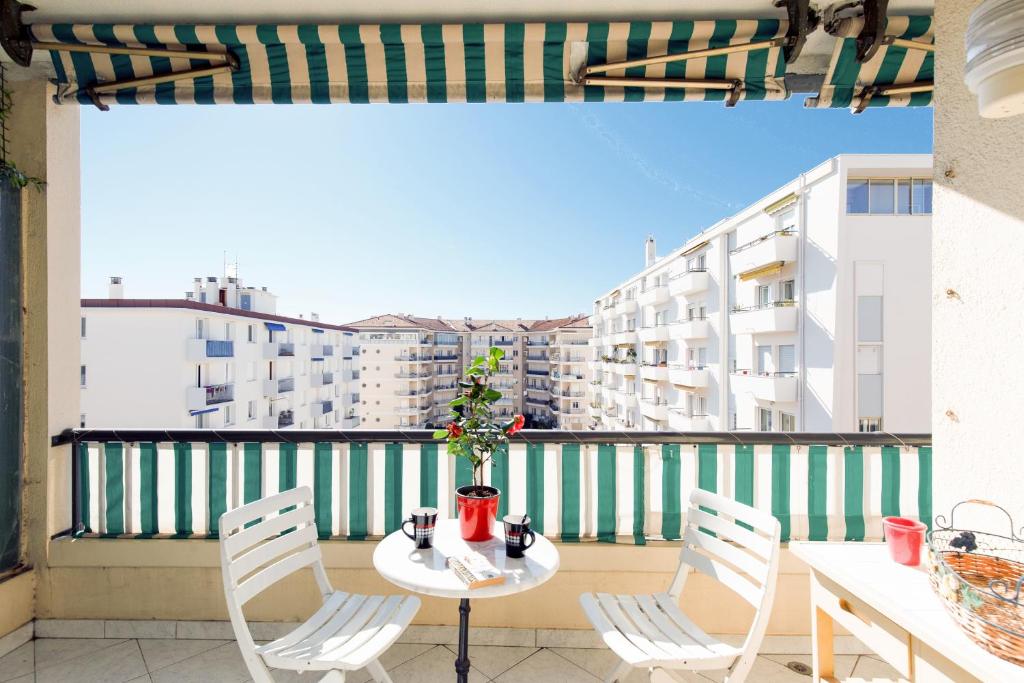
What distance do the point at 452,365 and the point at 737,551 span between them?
55285mm

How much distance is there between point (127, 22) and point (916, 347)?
19.3 meters

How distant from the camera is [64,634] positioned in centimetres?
215

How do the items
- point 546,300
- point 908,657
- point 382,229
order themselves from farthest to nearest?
point 546,300, point 382,229, point 908,657

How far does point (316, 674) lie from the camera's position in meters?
1.86

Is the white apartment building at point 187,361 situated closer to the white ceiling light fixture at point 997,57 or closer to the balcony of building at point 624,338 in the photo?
the white ceiling light fixture at point 997,57

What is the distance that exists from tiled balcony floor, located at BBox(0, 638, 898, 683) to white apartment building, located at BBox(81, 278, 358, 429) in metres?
16.1

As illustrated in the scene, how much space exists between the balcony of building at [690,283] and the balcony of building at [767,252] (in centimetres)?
336

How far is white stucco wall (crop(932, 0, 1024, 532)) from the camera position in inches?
50.1

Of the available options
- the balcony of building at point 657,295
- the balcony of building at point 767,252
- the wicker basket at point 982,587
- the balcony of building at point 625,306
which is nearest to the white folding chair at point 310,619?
the wicker basket at point 982,587

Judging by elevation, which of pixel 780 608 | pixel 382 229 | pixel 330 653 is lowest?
pixel 780 608

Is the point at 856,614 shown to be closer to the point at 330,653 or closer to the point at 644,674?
the point at 644,674

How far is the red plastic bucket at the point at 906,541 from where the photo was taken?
1.22 metres

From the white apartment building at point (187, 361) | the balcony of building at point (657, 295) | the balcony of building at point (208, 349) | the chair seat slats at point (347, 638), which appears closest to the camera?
the chair seat slats at point (347, 638)

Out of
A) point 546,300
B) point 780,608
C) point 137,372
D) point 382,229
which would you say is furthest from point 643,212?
→ point 780,608
